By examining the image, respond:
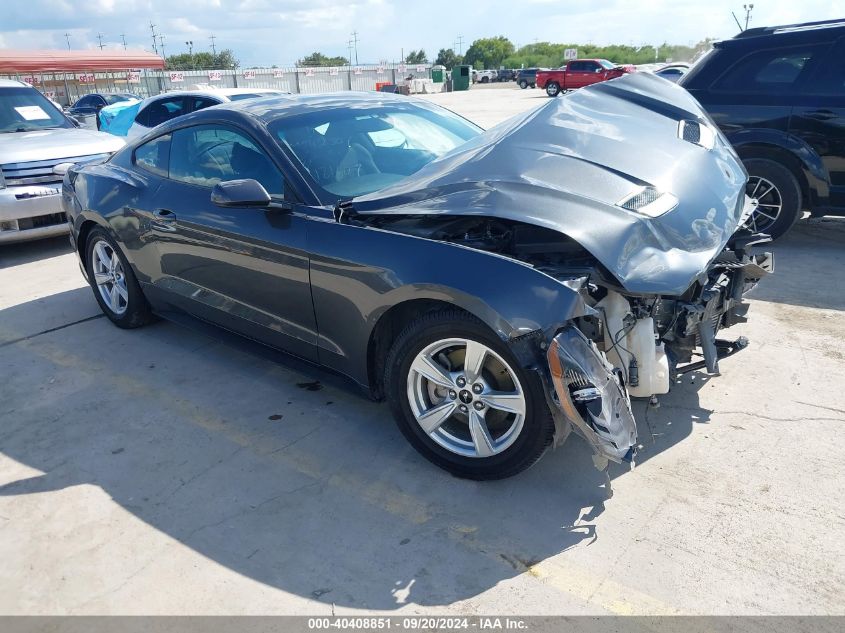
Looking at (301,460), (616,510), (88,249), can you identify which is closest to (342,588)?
(301,460)

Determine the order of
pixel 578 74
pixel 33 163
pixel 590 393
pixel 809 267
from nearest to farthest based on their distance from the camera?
1. pixel 590 393
2. pixel 809 267
3. pixel 33 163
4. pixel 578 74

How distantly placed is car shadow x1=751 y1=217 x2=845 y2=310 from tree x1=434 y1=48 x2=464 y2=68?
113m

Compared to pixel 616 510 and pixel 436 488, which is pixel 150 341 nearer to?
pixel 436 488

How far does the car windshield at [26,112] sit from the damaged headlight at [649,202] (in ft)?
26.2

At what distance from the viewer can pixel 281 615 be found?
2.46m

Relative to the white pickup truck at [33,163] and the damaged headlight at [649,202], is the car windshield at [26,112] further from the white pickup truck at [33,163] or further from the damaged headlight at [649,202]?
the damaged headlight at [649,202]

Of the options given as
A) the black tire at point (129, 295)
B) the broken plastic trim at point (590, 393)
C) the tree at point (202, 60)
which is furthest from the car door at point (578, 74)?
the tree at point (202, 60)

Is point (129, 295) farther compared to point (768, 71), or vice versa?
point (768, 71)

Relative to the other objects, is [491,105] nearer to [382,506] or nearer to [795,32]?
[795,32]

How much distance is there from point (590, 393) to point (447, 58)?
12289 cm

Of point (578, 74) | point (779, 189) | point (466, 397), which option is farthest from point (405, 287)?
point (578, 74)

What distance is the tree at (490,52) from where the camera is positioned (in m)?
104

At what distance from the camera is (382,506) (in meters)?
3.04

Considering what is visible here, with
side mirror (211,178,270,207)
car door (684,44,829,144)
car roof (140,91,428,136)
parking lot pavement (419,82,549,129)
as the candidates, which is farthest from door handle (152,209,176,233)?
parking lot pavement (419,82,549,129)
